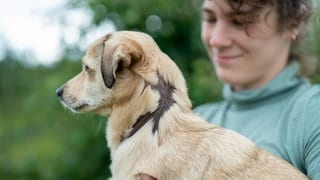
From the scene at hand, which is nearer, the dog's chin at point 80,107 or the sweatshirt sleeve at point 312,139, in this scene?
the sweatshirt sleeve at point 312,139

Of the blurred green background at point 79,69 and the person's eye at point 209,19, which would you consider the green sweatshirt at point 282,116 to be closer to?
the person's eye at point 209,19

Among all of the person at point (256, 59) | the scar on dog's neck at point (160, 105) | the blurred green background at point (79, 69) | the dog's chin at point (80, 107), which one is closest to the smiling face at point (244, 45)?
the person at point (256, 59)

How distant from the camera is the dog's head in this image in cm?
329

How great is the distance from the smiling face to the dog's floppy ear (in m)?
0.83

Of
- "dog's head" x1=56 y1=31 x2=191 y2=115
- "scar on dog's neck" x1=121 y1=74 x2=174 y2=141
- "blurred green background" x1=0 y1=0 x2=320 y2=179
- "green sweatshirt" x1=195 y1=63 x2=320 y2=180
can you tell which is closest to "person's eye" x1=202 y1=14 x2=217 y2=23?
"green sweatshirt" x1=195 y1=63 x2=320 y2=180

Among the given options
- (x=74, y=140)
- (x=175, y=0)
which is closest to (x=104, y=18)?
(x=175, y=0)

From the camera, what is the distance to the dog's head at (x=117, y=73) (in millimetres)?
3289

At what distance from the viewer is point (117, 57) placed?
10.7 feet

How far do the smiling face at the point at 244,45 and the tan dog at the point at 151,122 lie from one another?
71 centimetres

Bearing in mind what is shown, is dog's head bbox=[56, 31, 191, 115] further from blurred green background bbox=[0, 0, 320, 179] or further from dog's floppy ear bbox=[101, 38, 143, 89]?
blurred green background bbox=[0, 0, 320, 179]

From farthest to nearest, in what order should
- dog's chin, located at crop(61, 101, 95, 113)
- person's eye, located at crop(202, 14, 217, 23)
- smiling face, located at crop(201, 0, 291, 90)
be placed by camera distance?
person's eye, located at crop(202, 14, 217, 23)
smiling face, located at crop(201, 0, 291, 90)
dog's chin, located at crop(61, 101, 95, 113)

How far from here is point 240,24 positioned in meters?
3.99

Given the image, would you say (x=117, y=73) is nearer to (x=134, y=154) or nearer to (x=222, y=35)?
(x=134, y=154)

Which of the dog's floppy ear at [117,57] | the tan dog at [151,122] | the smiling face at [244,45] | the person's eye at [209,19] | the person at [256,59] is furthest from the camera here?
the person's eye at [209,19]
